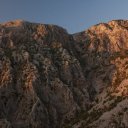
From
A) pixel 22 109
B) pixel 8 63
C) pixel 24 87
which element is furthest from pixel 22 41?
pixel 22 109

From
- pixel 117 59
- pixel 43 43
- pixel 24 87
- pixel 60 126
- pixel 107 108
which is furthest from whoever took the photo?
pixel 43 43

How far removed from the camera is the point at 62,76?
151375mm

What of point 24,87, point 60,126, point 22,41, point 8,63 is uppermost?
point 22,41

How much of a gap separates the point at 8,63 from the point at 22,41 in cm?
2113

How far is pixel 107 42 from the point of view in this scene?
173375mm

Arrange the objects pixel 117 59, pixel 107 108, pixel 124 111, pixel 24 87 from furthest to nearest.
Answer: pixel 117 59 < pixel 24 87 < pixel 107 108 < pixel 124 111

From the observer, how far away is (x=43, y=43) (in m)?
167

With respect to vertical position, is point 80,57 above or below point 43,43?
below

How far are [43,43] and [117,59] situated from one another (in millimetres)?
37595

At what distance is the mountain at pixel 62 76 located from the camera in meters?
126

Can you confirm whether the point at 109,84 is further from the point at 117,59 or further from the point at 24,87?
the point at 24,87

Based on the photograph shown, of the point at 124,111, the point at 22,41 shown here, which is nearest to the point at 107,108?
the point at 124,111

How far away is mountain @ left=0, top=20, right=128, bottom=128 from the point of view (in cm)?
→ 12650

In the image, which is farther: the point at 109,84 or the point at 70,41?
the point at 70,41
